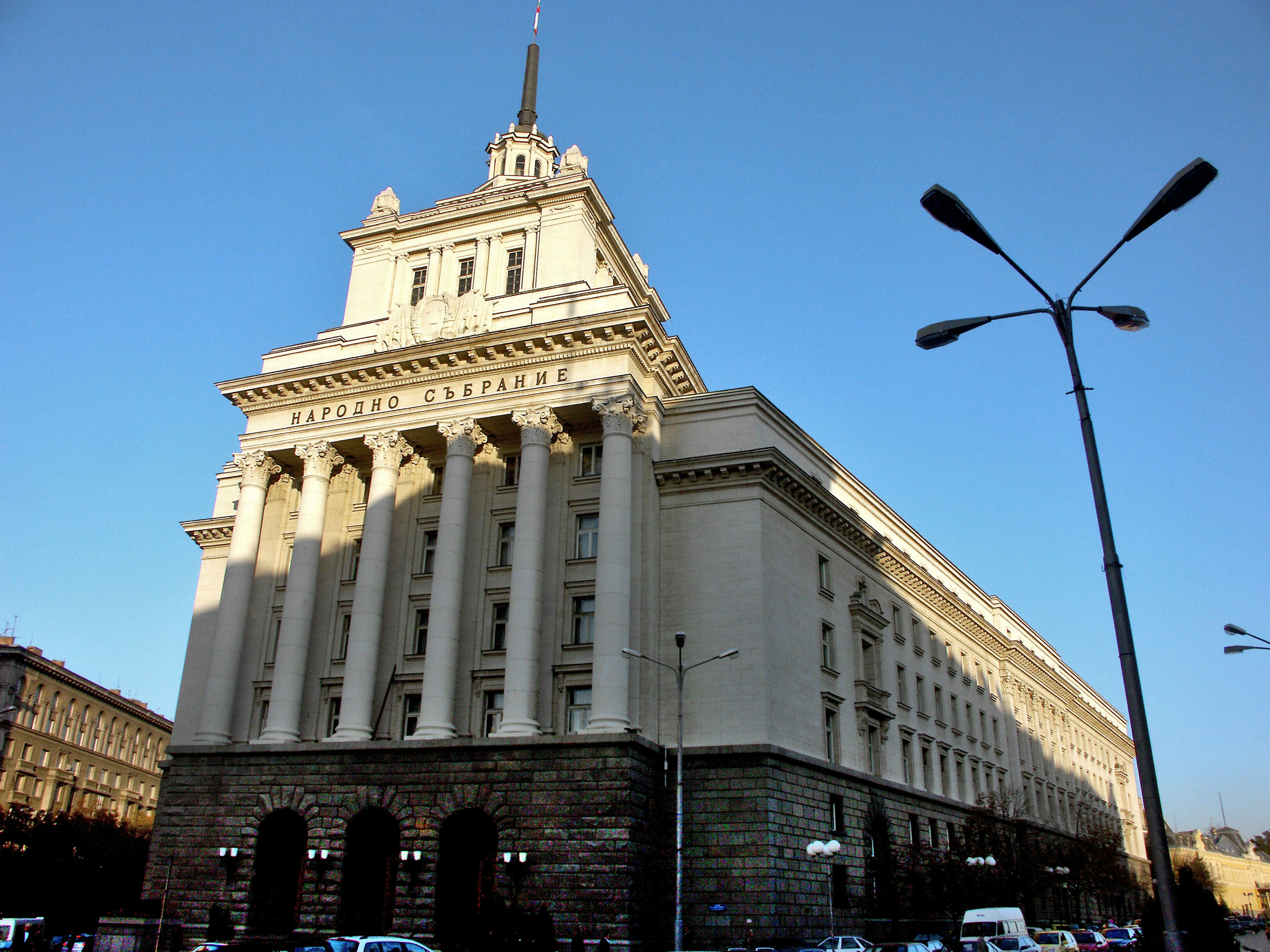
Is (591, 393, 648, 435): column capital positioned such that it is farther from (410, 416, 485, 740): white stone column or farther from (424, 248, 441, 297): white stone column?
(424, 248, 441, 297): white stone column

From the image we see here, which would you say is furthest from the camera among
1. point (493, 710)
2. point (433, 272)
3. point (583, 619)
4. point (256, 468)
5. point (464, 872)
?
point (433, 272)

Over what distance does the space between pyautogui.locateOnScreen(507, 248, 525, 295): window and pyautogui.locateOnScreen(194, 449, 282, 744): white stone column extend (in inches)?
564

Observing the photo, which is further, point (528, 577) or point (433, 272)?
point (433, 272)

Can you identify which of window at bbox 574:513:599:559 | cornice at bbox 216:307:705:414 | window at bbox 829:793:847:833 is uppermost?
cornice at bbox 216:307:705:414

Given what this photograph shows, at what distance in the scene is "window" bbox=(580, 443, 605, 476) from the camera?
4538cm

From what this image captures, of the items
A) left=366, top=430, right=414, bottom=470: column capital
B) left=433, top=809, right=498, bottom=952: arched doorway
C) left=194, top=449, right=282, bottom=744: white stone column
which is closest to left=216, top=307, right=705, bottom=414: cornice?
left=366, top=430, right=414, bottom=470: column capital

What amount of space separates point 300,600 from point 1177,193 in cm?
3967

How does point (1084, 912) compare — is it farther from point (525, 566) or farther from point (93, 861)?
point (93, 861)

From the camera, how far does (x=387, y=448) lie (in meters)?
46.2

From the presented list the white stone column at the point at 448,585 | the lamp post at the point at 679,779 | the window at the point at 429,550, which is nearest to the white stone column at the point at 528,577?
the white stone column at the point at 448,585

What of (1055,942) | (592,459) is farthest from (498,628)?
(1055,942)

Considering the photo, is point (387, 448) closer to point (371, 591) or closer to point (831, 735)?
point (371, 591)

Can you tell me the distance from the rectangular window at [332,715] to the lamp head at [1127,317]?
37561 mm

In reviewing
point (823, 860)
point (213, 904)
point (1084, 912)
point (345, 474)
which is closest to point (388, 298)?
point (345, 474)
